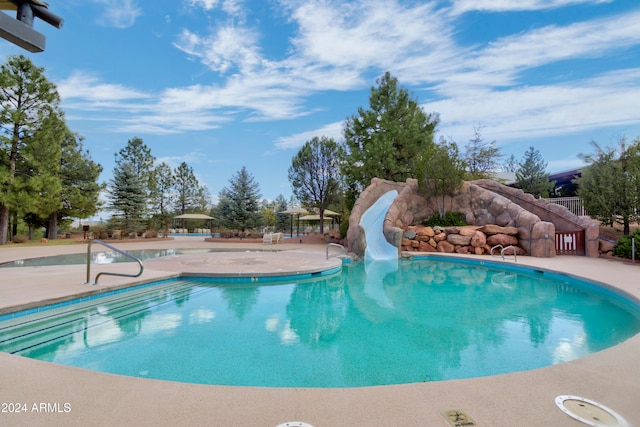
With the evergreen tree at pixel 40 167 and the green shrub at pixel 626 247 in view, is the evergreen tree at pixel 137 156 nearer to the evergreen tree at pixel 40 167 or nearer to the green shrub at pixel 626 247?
the evergreen tree at pixel 40 167

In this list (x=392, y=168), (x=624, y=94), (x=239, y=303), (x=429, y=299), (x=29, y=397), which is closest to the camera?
(x=29, y=397)

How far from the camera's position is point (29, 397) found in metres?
2.08

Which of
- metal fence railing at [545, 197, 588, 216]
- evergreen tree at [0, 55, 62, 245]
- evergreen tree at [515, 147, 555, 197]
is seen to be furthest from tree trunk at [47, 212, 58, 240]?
evergreen tree at [515, 147, 555, 197]

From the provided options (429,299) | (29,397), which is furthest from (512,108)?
(29,397)

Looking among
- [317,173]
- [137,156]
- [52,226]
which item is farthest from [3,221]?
[317,173]

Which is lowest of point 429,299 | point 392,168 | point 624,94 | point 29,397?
point 429,299

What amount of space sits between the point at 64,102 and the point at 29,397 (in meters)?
21.1

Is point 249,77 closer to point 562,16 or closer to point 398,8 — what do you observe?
point 398,8

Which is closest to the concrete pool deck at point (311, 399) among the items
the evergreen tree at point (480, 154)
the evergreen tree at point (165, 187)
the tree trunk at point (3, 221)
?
the tree trunk at point (3, 221)

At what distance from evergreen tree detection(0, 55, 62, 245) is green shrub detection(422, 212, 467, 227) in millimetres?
19677

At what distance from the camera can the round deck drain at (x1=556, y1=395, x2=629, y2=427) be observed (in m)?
1.79

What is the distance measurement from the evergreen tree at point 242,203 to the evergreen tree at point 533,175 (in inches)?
742

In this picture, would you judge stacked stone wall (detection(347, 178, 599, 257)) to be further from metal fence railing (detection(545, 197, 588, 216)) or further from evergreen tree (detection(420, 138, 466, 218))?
metal fence railing (detection(545, 197, 588, 216))

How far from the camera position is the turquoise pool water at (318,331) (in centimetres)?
337
